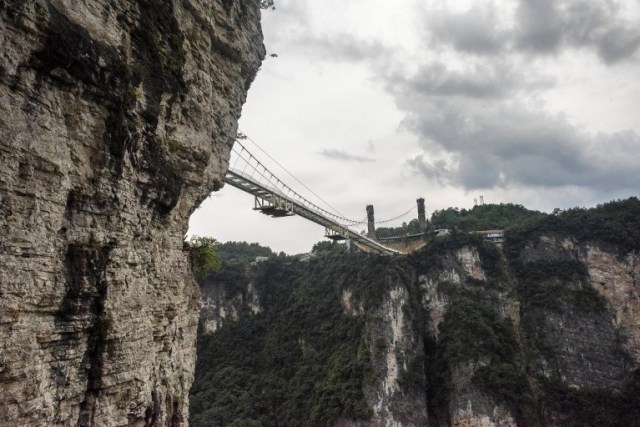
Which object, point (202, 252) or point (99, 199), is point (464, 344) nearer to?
point (202, 252)

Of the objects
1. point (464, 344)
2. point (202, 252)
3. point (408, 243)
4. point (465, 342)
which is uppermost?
point (408, 243)

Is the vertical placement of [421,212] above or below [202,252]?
above

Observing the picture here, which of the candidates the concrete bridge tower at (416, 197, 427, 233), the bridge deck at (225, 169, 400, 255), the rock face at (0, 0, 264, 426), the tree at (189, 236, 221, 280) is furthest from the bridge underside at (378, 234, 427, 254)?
the rock face at (0, 0, 264, 426)

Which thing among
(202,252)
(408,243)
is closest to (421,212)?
(408,243)

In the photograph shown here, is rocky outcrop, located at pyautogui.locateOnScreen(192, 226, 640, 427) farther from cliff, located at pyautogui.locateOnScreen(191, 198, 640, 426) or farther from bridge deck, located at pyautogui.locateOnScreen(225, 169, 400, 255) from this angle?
bridge deck, located at pyautogui.locateOnScreen(225, 169, 400, 255)

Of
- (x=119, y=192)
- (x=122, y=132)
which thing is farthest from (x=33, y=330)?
(x=122, y=132)

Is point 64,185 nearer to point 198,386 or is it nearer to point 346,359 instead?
point 346,359
